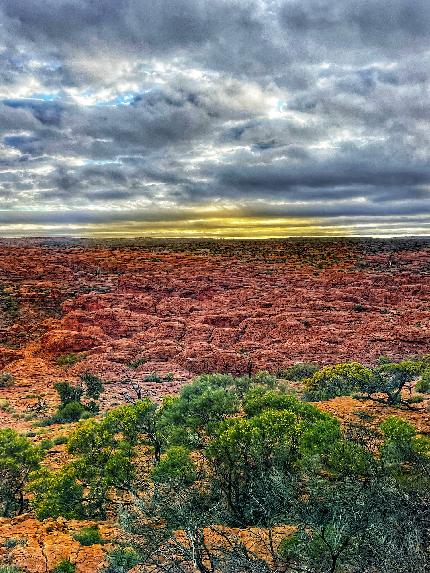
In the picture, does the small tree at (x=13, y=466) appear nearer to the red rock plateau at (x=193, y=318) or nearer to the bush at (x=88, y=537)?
the bush at (x=88, y=537)

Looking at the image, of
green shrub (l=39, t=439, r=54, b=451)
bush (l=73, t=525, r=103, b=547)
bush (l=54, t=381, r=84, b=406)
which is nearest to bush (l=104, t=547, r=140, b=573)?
bush (l=73, t=525, r=103, b=547)

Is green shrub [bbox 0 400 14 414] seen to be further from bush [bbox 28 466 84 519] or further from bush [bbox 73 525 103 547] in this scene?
bush [bbox 73 525 103 547]

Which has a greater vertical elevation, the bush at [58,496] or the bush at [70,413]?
the bush at [58,496]

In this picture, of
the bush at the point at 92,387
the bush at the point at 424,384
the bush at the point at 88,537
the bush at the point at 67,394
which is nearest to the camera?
the bush at the point at 88,537

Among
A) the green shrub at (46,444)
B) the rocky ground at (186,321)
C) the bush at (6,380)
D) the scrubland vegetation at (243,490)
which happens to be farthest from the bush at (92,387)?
the scrubland vegetation at (243,490)

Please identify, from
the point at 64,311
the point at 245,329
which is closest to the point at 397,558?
the point at 245,329

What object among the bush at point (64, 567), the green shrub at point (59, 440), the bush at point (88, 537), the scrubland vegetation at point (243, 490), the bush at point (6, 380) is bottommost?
the bush at point (6, 380)

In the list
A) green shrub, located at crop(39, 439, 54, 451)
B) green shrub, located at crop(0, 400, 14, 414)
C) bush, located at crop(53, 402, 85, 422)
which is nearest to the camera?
green shrub, located at crop(39, 439, 54, 451)
